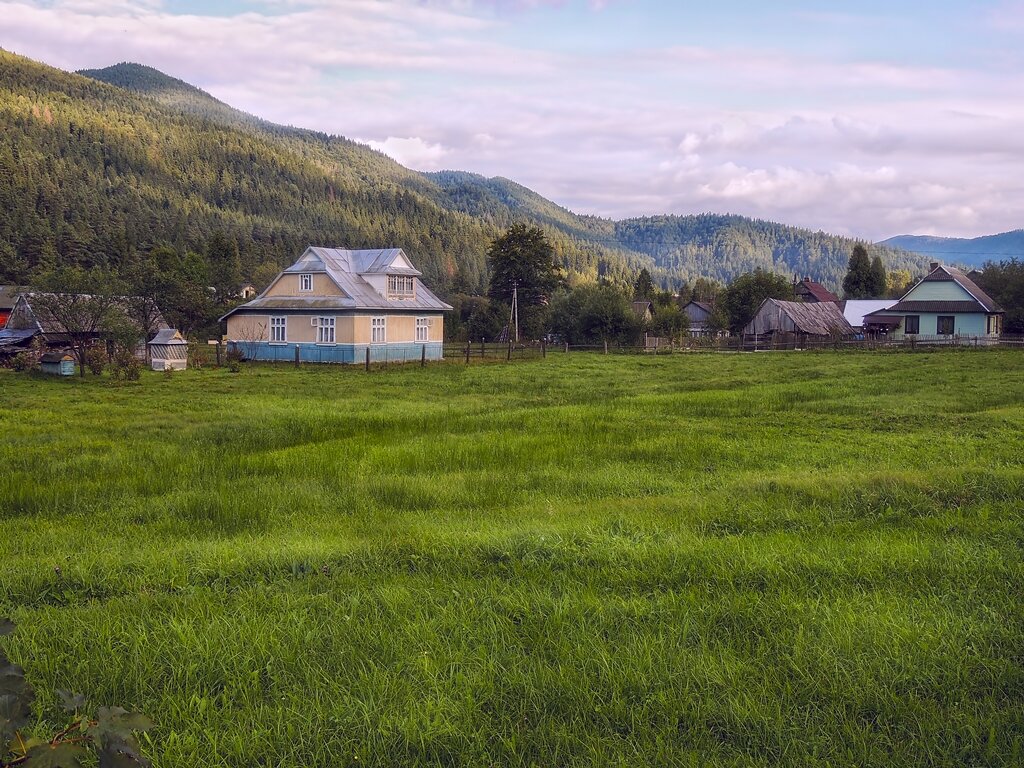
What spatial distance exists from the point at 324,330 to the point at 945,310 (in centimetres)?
4491

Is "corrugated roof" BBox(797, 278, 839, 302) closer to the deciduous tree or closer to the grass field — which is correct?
the deciduous tree

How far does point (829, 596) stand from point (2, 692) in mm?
6009

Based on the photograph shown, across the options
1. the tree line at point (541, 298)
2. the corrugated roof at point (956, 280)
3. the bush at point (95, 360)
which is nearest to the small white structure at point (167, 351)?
the bush at point (95, 360)

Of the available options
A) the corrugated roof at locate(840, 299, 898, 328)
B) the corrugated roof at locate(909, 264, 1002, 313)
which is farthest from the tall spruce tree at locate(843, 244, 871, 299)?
the corrugated roof at locate(909, 264, 1002, 313)

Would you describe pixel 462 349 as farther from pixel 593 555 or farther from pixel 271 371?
pixel 593 555

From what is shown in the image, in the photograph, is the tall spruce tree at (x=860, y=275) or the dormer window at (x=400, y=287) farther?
the tall spruce tree at (x=860, y=275)

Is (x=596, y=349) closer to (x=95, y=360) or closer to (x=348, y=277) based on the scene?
(x=348, y=277)

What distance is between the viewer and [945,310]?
5700 cm

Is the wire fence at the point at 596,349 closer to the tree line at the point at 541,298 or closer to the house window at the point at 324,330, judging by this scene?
the house window at the point at 324,330

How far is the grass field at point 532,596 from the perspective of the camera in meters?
4.62

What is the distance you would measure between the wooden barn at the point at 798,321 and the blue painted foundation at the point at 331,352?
31.8 metres

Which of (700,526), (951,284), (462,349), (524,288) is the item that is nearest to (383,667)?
(700,526)

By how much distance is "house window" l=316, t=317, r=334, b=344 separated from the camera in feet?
143

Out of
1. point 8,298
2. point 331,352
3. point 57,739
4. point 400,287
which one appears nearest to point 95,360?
point 331,352
